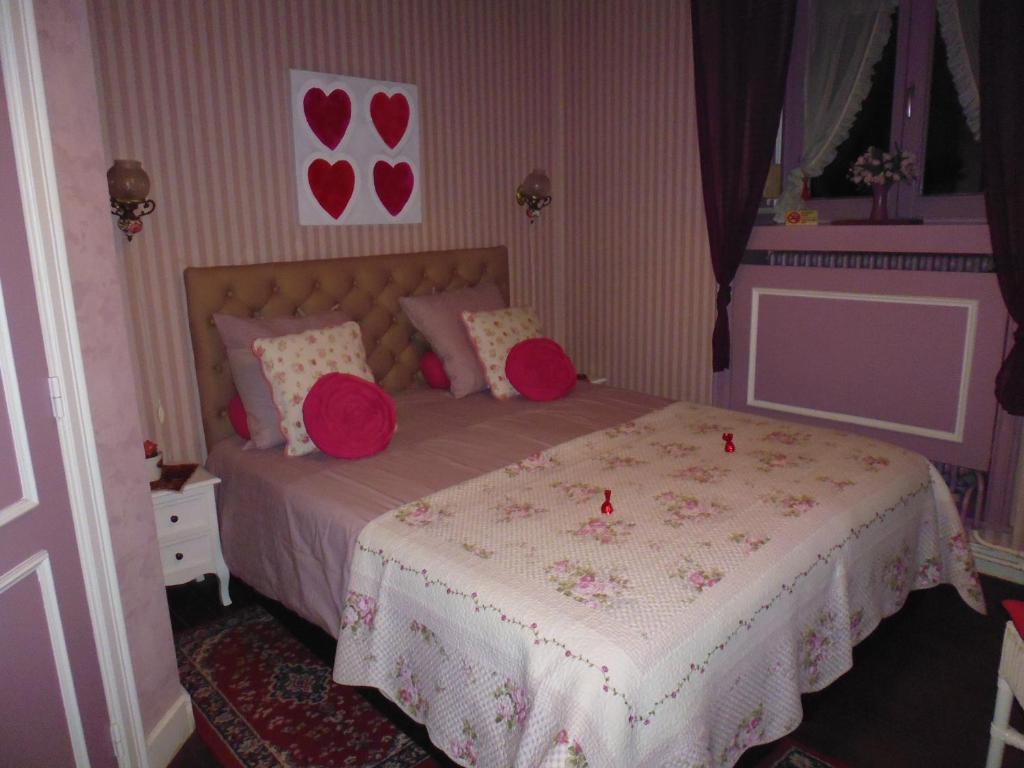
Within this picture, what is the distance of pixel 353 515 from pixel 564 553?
0.69 m

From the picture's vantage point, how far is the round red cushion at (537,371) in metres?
3.29

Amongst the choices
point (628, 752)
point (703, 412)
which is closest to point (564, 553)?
point (628, 752)

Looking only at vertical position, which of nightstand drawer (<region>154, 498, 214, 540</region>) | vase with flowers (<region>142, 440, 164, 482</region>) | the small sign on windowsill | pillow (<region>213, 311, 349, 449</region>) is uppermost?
the small sign on windowsill

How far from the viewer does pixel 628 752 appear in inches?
55.5

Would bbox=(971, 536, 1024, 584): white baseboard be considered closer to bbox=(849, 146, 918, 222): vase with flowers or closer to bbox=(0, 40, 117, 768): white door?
bbox=(849, 146, 918, 222): vase with flowers

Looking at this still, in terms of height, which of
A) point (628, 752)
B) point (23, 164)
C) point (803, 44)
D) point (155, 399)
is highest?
point (803, 44)

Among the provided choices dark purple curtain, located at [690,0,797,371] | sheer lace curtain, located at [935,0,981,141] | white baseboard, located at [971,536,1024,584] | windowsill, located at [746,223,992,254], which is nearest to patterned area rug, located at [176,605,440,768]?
white baseboard, located at [971,536,1024,584]

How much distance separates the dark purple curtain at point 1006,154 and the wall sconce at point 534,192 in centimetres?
203

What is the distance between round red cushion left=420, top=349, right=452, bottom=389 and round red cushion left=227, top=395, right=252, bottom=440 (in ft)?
3.00

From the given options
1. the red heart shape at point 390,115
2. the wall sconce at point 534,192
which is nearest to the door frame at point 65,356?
the red heart shape at point 390,115

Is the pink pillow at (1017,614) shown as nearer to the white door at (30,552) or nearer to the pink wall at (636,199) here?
the white door at (30,552)

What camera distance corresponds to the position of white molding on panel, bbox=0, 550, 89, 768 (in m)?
1.53

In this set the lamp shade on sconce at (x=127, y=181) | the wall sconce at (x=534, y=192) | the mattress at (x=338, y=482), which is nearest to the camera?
the mattress at (x=338, y=482)

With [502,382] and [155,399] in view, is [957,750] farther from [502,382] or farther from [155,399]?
[155,399]
